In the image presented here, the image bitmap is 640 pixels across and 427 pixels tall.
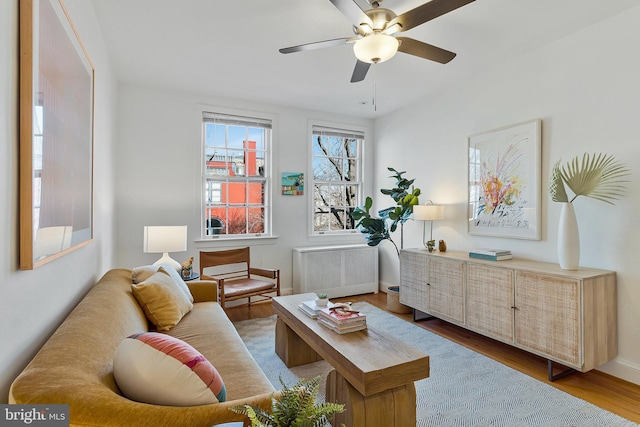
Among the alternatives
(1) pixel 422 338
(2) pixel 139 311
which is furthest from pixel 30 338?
(1) pixel 422 338

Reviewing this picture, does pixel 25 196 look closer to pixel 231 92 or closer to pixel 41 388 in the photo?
pixel 41 388

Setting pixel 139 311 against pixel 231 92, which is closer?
pixel 139 311

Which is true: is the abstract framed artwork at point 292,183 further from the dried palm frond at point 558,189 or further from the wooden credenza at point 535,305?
the dried palm frond at point 558,189

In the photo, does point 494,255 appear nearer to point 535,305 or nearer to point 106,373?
point 535,305

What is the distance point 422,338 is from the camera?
3150 millimetres

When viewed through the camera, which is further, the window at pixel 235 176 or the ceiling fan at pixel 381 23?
the window at pixel 235 176

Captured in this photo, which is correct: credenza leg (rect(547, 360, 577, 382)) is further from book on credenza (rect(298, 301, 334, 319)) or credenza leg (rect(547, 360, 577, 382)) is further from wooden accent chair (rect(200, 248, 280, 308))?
wooden accent chair (rect(200, 248, 280, 308))

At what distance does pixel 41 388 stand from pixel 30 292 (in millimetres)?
445

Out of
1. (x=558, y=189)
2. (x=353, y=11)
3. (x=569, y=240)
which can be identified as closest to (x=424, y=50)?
(x=353, y=11)

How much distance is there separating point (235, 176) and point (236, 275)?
131cm

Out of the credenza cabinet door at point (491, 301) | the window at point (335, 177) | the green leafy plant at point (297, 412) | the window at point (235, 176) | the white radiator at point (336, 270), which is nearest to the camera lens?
the green leafy plant at point (297, 412)

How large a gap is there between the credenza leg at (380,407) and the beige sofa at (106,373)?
1.50 feet

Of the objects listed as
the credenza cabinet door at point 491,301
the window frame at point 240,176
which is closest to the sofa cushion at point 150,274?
the window frame at point 240,176

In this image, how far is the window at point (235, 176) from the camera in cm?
421
